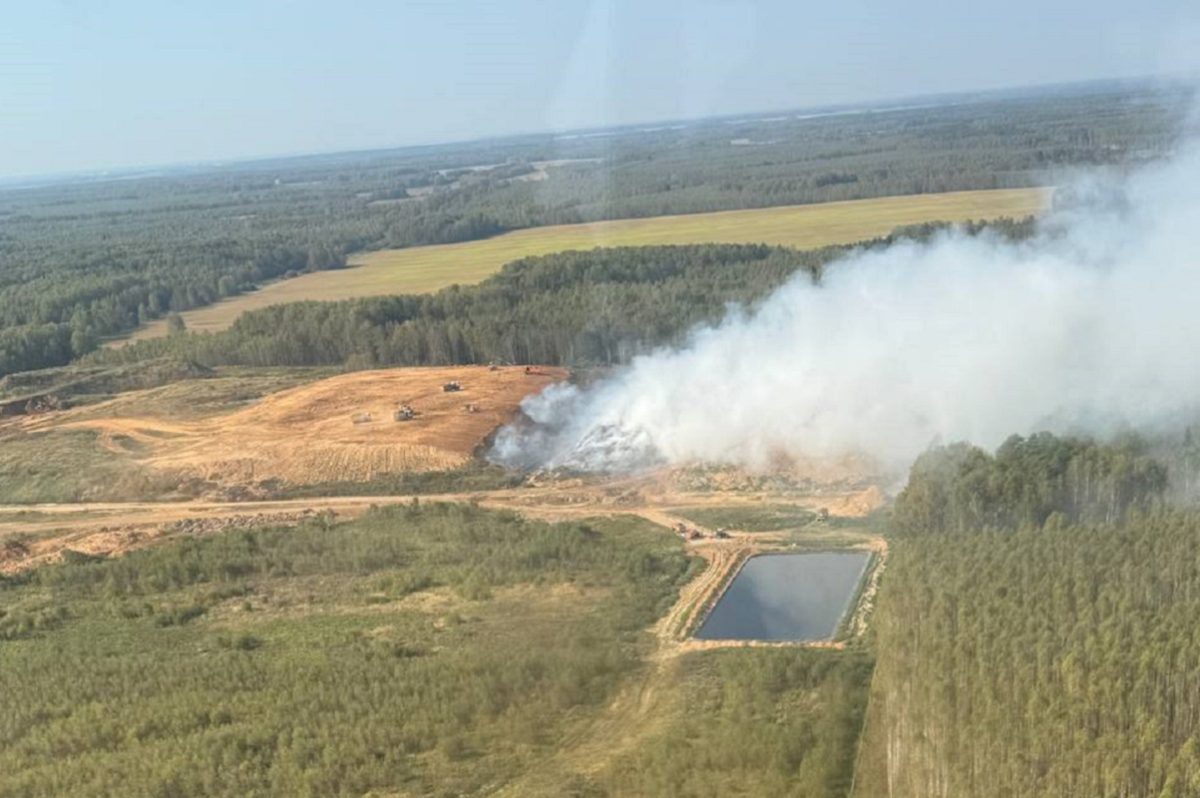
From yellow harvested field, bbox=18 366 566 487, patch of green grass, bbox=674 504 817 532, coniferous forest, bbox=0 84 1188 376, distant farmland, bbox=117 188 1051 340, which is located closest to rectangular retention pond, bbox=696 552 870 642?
patch of green grass, bbox=674 504 817 532

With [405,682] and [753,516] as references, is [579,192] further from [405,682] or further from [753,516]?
[405,682]

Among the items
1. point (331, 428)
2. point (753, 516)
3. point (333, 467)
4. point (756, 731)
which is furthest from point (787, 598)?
point (331, 428)

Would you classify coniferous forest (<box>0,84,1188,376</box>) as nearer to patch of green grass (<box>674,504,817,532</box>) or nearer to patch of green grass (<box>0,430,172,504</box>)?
patch of green grass (<box>0,430,172,504</box>)

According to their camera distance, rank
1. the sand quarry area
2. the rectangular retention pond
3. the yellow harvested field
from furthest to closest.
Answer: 1. the yellow harvested field
2. the sand quarry area
3. the rectangular retention pond

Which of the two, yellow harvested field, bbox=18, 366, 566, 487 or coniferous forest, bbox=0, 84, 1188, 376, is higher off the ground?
coniferous forest, bbox=0, 84, 1188, 376

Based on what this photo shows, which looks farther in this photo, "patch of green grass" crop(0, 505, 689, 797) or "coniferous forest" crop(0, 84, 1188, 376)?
"coniferous forest" crop(0, 84, 1188, 376)

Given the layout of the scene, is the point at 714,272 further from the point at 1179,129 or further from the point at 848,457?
the point at 848,457

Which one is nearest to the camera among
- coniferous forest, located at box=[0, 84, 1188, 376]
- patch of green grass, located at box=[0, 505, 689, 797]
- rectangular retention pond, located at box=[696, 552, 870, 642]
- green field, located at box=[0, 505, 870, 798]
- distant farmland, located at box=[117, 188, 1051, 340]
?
green field, located at box=[0, 505, 870, 798]
